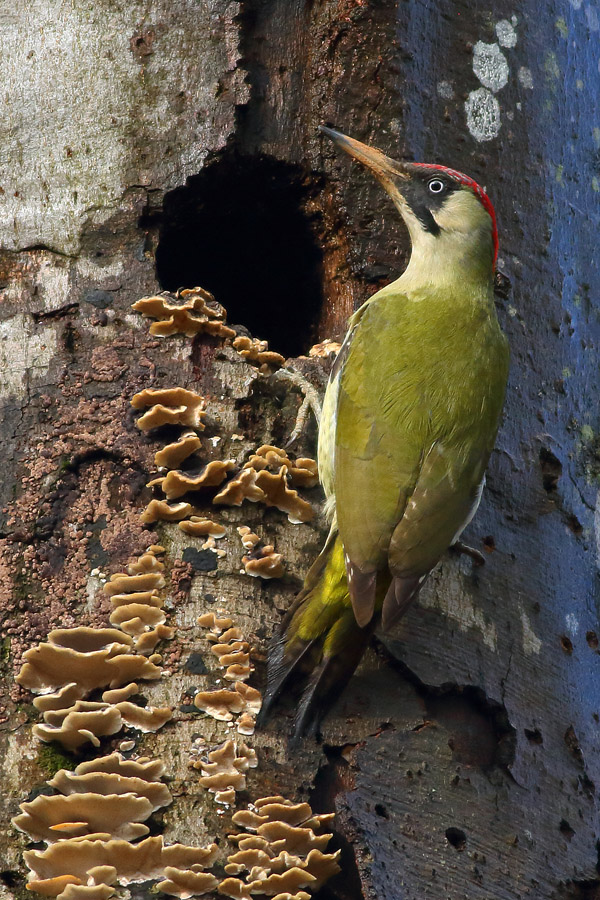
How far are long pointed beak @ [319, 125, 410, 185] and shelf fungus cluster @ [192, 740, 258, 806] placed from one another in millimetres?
1735

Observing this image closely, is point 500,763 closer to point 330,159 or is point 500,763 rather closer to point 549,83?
point 330,159

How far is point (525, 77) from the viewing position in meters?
3.61

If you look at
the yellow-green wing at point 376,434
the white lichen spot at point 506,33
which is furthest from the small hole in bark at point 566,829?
the white lichen spot at point 506,33

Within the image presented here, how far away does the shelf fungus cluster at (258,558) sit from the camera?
2805mm

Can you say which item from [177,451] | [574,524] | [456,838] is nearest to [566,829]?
[456,838]

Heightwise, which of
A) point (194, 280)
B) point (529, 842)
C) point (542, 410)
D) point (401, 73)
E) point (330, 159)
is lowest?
point (529, 842)

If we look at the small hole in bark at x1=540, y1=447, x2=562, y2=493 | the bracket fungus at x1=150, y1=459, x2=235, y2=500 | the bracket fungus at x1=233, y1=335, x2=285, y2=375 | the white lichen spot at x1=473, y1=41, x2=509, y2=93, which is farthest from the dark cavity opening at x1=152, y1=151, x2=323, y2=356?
the small hole in bark at x1=540, y1=447, x2=562, y2=493

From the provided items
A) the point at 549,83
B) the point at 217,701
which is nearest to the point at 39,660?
the point at 217,701

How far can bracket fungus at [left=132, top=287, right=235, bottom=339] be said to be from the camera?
3.06 meters

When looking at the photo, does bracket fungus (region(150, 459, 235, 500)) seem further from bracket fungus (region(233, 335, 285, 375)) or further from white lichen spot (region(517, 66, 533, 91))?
white lichen spot (region(517, 66, 533, 91))

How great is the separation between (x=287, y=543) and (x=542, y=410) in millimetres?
883

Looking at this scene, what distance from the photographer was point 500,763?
2816mm

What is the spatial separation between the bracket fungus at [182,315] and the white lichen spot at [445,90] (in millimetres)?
997

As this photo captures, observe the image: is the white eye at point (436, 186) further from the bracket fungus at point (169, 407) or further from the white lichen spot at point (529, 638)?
the white lichen spot at point (529, 638)
